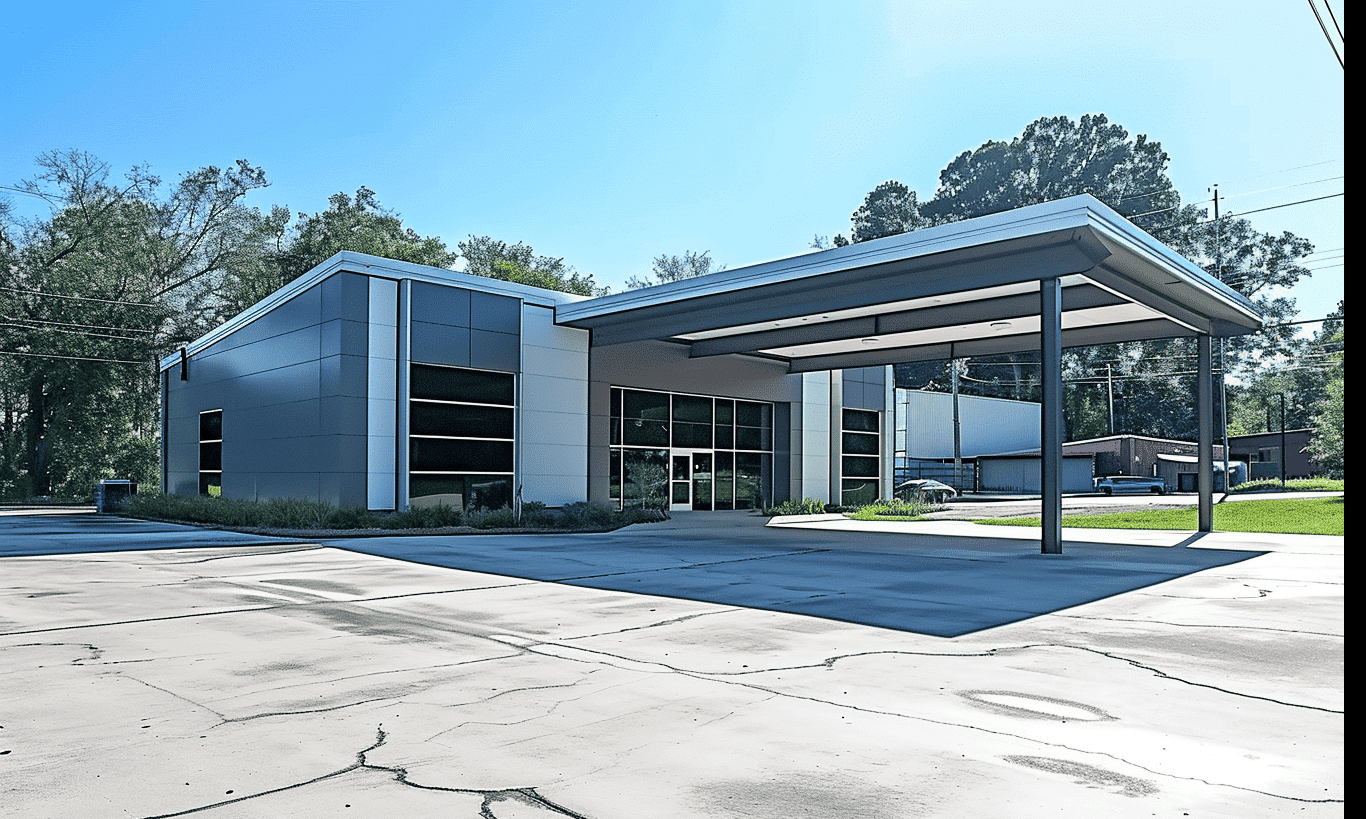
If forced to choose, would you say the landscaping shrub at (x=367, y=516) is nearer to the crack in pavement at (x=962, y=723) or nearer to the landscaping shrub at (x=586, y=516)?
the landscaping shrub at (x=586, y=516)

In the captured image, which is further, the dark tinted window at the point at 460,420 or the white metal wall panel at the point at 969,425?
the white metal wall panel at the point at 969,425

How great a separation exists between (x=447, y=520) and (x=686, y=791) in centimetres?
2108

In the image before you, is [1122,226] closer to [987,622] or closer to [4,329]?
[987,622]

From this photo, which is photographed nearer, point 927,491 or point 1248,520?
point 1248,520

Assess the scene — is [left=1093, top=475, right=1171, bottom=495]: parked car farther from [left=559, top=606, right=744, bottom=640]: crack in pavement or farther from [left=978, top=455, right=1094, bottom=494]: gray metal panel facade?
[left=559, top=606, right=744, bottom=640]: crack in pavement

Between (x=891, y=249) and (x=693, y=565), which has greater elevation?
(x=891, y=249)

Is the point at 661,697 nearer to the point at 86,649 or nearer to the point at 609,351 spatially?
the point at 86,649

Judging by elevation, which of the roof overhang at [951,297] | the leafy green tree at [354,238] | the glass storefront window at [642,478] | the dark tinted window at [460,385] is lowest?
the glass storefront window at [642,478]

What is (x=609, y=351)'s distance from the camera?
3028 centimetres

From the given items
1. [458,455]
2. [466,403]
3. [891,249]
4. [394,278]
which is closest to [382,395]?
[466,403]

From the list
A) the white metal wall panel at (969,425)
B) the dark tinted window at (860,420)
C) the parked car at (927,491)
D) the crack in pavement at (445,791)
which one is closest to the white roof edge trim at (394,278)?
the dark tinted window at (860,420)

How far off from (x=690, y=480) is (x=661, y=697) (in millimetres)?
27496

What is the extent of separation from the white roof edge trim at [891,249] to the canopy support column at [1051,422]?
178 centimetres

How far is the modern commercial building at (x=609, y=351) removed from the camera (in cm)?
2005
